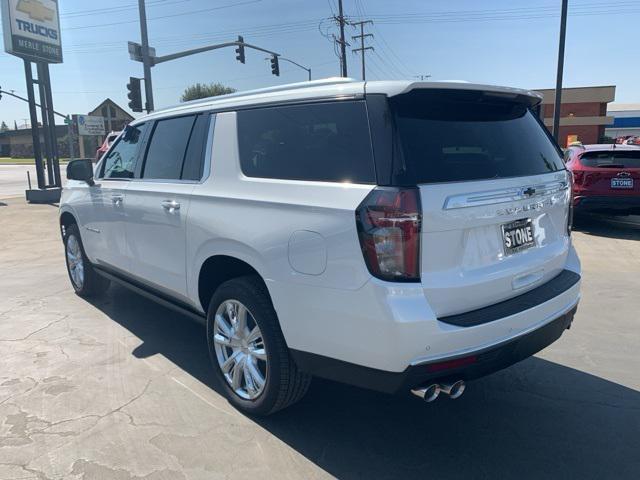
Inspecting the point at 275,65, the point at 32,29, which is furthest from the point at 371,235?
the point at 275,65

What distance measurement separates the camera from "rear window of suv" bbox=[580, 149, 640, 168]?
9.20 metres

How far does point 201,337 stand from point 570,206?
3.17 metres

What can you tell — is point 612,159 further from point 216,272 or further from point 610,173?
point 216,272

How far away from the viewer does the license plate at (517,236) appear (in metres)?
2.74

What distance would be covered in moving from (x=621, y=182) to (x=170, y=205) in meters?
8.31

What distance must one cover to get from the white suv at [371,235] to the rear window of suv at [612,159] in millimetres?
6808

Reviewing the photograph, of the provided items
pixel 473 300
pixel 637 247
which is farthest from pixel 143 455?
pixel 637 247

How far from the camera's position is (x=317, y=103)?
2848 mm

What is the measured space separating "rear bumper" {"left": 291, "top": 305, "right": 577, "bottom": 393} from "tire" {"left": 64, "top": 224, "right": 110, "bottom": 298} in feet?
12.0

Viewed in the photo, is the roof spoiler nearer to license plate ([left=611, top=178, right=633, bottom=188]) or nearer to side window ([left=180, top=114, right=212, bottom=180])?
side window ([left=180, top=114, right=212, bottom=180])

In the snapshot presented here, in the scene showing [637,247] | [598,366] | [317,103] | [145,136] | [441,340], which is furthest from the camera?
[637,247]

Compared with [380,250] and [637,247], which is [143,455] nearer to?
[380,250]

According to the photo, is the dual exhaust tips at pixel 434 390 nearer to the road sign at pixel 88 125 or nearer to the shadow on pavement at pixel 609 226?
the shadow on pavement at pixel 609 226

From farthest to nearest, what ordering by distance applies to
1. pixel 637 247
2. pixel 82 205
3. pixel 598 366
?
pixel 637 247, pixel 82 205, pixel 598 366
